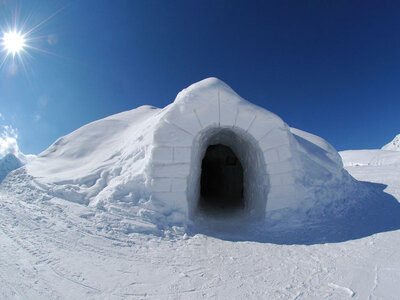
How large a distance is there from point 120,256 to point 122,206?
116cm

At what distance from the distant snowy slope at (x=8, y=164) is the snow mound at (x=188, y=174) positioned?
890 millimetres

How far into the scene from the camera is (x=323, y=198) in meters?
4.45

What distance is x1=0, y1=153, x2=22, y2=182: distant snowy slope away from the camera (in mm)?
5909

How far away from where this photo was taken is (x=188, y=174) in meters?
3.92

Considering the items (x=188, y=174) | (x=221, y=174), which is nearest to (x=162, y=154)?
(x=188, y=174)

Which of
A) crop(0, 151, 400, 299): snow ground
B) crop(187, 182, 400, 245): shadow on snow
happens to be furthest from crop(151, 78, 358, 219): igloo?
crop(0, 151, 400, 299): snow ground

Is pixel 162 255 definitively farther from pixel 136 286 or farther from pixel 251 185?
pixel 251 185

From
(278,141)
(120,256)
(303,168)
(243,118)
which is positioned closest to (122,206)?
(120,256)

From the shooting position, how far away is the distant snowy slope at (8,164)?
5909 millimetres

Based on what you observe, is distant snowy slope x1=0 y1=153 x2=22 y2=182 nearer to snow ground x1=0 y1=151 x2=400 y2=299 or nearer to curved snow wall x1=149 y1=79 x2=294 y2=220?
snow ground x1=0 y1=151 x2=400 y2=299

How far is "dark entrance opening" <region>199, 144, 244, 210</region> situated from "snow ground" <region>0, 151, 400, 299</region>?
436 centimetres

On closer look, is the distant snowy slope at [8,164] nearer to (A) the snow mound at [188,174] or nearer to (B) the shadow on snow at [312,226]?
(A) the snow mound at [188,174]

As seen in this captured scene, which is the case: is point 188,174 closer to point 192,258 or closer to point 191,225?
point 191,225

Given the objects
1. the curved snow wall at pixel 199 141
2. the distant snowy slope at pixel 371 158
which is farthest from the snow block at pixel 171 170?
the distant snowy slope at pixel 371 158
